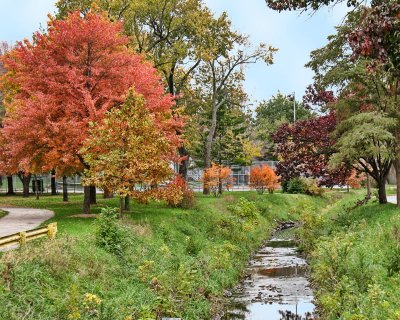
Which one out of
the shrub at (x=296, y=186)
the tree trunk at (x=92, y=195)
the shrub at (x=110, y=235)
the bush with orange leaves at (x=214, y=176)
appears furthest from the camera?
the shrub at (x=296, y=186)

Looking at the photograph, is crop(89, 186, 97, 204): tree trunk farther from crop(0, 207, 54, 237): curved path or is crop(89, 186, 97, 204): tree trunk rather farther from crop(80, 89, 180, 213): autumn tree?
crop(80, 89, 180, 213): autumn tree

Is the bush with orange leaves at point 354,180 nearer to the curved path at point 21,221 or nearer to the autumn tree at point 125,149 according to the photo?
the curved path at point 21,221

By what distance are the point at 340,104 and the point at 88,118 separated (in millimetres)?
12121

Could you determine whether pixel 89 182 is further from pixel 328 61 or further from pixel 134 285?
pixel 328 61

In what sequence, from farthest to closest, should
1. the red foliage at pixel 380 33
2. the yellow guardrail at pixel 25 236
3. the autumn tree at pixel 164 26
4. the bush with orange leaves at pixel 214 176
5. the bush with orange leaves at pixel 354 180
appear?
the bush with orange leaves at pixel 354 180
the bush with orange leaves at pixel 214 176
the autumn tree at pixel 164 26
the yellow guardrail at pixel 25 236
the red foliage at pixel 380 33

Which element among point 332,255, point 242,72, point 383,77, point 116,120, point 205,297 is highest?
point 242,72

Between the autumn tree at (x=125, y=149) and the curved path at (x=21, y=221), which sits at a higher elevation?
the autumn tree at (x=125, y=149)

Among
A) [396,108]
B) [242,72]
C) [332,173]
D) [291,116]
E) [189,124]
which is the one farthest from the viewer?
[291,116]

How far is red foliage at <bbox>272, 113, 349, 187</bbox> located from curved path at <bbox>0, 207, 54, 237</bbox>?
12.3 meters

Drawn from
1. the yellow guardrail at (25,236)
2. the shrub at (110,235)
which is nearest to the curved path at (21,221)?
the yellow guardrail at (25,236)

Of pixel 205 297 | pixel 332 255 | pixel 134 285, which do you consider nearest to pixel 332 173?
pixel 332 255

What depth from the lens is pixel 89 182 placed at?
64.4 feet

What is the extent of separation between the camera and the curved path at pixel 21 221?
19.0m

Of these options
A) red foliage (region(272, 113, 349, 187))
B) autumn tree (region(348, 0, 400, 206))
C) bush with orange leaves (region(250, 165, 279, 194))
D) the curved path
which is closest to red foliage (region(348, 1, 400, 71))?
autumn tree (region(348, 0, 400, 206))
